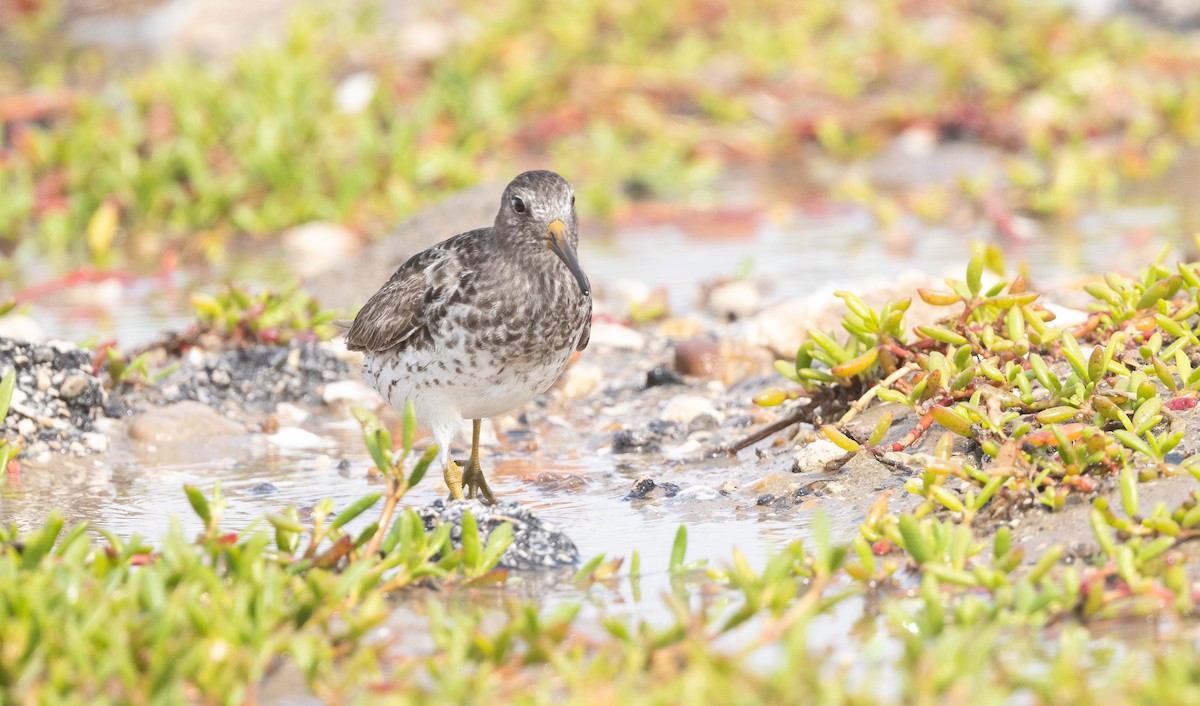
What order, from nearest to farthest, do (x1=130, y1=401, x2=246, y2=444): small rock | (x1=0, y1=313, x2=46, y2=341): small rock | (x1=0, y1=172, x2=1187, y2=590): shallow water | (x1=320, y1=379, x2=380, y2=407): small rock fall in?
(x1=0, y1=172, x2=1187, y2=590): shallow water → (x1=130, y1=401, x2=246, y2=444): small rock → (x1=0, y1=313, x2=46, y2=341): small rock → (x1=320, y1=379, x2=380, y2=407): small rock

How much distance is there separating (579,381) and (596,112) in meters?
6.24

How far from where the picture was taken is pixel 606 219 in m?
11.2

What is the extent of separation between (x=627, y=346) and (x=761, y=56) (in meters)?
7.22

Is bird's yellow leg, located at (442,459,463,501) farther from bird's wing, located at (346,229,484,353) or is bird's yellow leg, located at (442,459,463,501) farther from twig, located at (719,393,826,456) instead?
twig, located at (719,393,826,456)

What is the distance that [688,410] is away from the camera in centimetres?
666

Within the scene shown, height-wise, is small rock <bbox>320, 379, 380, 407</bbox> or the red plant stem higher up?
small rock <bbox>320, 379, 380, 407</bbox>

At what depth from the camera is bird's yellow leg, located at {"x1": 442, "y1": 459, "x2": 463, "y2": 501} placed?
5.73 m

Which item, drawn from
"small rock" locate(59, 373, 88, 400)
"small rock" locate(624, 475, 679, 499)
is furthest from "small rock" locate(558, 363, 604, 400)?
"small rock" locate(59, 373, 88, 400)

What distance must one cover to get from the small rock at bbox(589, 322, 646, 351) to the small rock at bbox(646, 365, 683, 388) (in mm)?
625

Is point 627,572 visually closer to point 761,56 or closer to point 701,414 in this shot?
point 701,414

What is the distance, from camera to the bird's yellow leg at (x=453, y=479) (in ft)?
18.8

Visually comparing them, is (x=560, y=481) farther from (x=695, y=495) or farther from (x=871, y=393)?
(x=871, y=393)

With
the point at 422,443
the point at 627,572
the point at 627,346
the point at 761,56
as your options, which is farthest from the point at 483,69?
the point at 627,572

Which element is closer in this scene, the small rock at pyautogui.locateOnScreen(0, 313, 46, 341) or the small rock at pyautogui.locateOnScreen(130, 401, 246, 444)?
the small rock at pyautogui.locateOnScreen(130, 401, 246, 444)
